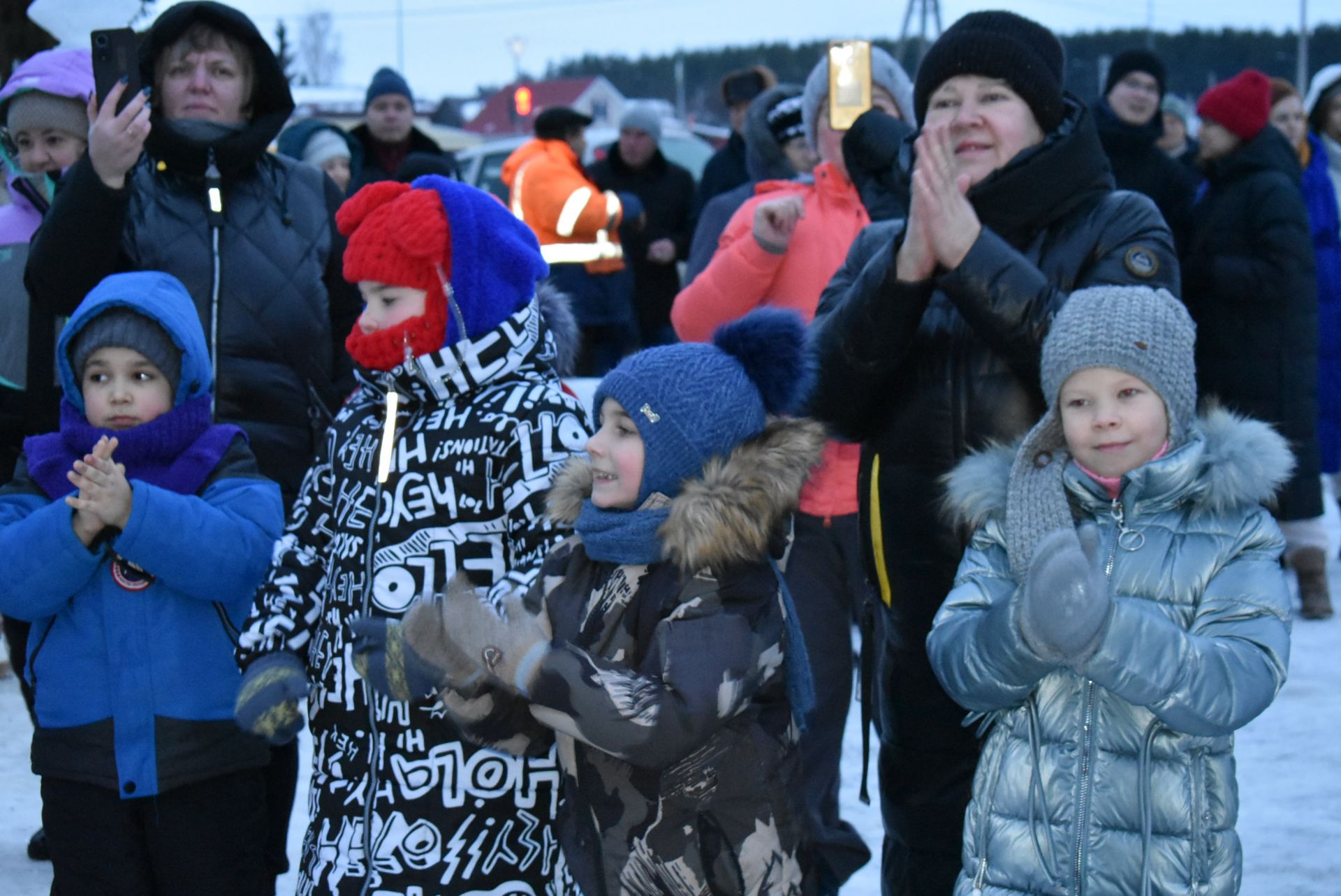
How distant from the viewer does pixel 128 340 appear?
3.11m

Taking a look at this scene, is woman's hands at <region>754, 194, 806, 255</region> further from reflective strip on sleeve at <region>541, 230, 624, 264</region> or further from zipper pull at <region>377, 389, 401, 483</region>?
reflective strip on sleeve at <region>541, 230, 624, 264</region>

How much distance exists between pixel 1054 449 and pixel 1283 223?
4335 millimetres

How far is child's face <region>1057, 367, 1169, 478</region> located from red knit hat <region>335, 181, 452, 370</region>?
1104 mm

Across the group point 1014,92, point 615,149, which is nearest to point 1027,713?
point 1014,92

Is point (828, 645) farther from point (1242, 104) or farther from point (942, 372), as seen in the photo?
point (1242, 104)

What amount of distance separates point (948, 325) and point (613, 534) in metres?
0.79

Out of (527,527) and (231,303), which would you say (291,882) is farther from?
(527,527)

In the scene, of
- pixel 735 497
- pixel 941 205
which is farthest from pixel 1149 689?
pixel 941 205

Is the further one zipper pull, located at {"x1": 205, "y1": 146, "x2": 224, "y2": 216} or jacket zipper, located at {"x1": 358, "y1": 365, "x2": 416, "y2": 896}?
zipper pull, located at {"x1": 205, "y1": 146, "x2": 224, "y2": 216}

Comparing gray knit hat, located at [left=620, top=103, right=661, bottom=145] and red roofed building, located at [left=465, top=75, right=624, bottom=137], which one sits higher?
gray knit hat, located at [left=620, top=103, right=661, bottom=145]

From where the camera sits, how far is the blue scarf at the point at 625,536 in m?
2.32

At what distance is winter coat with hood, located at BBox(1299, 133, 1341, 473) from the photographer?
22.7 ft

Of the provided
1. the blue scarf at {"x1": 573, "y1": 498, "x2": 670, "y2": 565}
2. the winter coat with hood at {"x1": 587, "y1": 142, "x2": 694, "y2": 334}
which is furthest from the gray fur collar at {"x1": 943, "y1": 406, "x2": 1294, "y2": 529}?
the winter coat with hood at {"x1": 587, "y1": 142, "x2": 694, "y2": 334}

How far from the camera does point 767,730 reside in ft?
7.73
